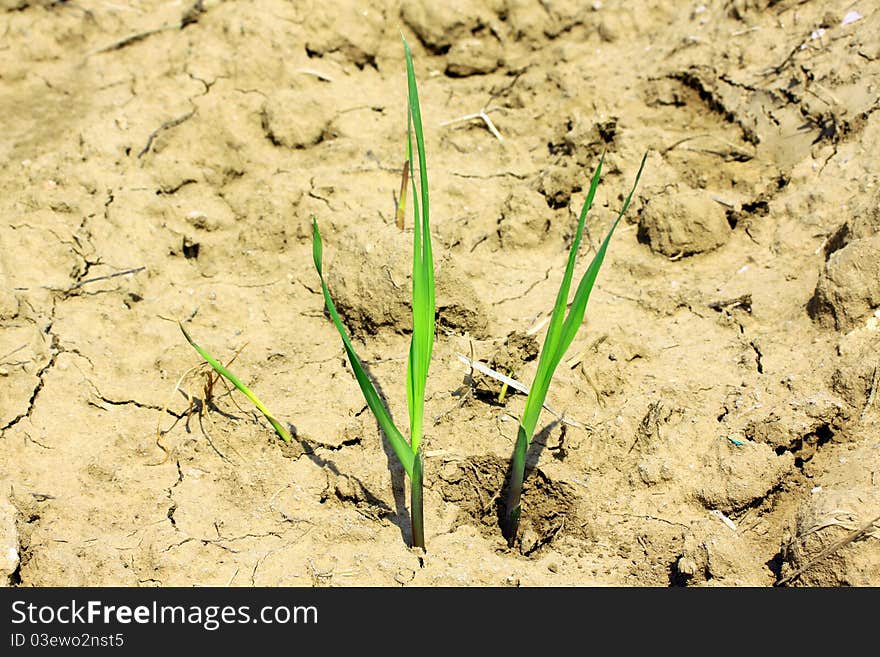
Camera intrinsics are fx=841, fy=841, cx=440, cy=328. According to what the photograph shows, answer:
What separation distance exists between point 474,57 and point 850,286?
1956 millimetres

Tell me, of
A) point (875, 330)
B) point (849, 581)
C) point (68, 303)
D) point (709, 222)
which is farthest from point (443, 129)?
point (849, 581)

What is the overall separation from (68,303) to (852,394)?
232cm

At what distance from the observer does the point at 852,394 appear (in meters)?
2.16

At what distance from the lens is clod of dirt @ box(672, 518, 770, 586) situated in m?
1.93

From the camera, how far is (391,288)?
2.52 meters

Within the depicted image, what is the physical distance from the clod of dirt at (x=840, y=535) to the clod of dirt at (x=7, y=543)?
178cm

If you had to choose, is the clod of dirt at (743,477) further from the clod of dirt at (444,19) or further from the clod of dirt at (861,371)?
the clod of dirt at (444,19)

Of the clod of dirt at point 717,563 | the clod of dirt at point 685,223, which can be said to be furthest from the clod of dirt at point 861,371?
the clod of dirt at point 685,223

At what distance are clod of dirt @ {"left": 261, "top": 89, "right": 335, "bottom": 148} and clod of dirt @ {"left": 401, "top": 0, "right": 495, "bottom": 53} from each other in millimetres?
628

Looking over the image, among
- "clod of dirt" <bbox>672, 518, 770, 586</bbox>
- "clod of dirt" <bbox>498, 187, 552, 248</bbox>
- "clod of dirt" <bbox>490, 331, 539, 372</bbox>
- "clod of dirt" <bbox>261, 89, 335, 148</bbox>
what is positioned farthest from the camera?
"clod of dirt" <bbox>261, 89, 335, 148</bbox>

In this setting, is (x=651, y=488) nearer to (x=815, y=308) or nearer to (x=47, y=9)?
(x=815, y=308)

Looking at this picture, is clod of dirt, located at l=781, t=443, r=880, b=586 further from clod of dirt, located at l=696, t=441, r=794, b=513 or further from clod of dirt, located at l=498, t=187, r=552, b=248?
clod of dirt, located at l=498, t=187, r=552, b=248

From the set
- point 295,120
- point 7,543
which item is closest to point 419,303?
point 7,543

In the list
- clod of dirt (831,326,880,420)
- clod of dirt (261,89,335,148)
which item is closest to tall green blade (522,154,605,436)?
clod of dirt (831,326,880,420)
